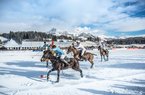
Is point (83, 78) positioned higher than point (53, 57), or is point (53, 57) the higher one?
point (53, 57)

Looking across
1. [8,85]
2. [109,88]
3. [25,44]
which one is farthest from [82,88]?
[25,44]

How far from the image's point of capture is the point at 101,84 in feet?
43.4

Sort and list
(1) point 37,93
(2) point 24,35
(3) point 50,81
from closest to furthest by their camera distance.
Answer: (1) point 37,93 < (3) point 50,81 < (2) point 24,35

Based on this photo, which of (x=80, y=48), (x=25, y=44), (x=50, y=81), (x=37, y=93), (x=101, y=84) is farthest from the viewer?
(x=25, y=44)

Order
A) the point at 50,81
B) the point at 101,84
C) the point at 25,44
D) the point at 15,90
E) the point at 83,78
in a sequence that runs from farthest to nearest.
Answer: the point at 25,44 < the point at 83,78 < the point at 50,81 < the point at 101,84 < the point at 15,90

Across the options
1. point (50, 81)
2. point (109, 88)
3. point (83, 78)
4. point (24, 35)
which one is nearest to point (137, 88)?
point (109, 88)

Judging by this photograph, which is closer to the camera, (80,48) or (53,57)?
(53,57)

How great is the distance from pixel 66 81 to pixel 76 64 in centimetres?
175

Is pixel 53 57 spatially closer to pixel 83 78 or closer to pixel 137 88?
pixel 83 78

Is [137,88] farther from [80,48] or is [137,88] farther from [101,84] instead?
[80,48]

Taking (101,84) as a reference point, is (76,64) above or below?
above

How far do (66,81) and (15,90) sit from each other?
3.52 metres

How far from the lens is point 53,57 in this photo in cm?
1480

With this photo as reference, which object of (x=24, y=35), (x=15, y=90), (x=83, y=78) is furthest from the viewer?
(x=24, y=35)
